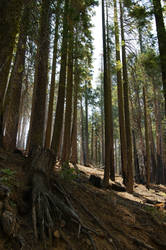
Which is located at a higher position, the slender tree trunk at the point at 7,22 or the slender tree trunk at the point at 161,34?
the slender tree trunk at the point at 161,34

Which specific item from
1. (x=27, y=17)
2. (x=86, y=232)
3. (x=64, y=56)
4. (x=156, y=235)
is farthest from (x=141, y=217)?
(x=64, y=56)

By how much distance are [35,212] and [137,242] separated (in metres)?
2.42

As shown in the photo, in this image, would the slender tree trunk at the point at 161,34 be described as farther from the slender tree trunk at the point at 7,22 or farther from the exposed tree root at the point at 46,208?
the slender tree trunk at the point at 7,22

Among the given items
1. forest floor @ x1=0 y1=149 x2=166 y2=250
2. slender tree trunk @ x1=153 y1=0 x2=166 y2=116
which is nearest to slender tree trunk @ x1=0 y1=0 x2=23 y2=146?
forest floor @ x1=0 y1=149 x2=166 y2=250

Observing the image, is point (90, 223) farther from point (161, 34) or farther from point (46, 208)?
point (161, 34)

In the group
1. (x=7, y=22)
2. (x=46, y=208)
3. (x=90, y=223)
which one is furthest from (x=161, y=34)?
(x=46, y=208)

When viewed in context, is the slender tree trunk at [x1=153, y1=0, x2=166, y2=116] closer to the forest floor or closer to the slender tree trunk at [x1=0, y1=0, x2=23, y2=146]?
the forest floor

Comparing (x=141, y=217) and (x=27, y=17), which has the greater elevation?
(x=27, y=17)

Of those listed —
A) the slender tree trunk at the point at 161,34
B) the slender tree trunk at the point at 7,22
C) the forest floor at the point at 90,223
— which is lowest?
the forest floor at the point at 90,223

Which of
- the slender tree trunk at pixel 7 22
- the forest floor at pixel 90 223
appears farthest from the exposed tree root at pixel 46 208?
the slender tree trunk at pixel 7 22

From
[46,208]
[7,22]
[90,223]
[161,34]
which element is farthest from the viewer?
[161,34]

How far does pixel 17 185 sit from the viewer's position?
13.0ft

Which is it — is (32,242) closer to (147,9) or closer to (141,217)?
(141,217)

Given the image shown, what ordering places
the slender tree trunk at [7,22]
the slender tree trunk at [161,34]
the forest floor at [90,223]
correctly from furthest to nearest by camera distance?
1. the slender tree trunk at [161,34]
2. the forest floor at [90,223]
3. the slender tree trunk at [7,22]
